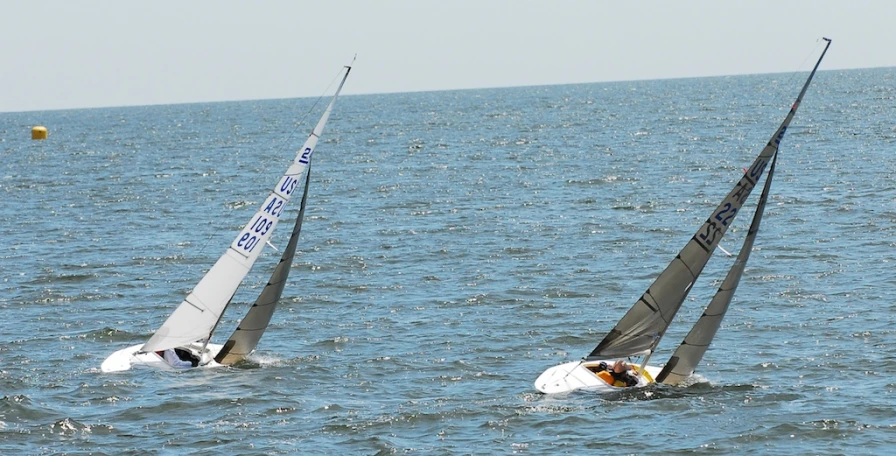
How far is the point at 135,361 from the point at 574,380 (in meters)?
10.8

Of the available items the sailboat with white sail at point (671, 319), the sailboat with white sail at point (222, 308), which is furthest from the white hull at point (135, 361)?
the sailboat with white sail at point (671, 319)

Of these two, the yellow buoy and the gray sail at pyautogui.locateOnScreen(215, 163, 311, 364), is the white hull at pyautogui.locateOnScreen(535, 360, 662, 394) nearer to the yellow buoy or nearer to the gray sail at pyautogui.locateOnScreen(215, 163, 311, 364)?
the gray sail at pyautogui.locateOnScreen(215, 163, 311, 364)

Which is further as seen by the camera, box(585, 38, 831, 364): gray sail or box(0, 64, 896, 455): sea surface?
box(585, 38, 831, 364): gray sail

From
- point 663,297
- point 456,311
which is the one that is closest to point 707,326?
point 663,297

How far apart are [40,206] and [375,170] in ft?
82.8

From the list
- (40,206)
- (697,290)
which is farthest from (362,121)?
(697,290)

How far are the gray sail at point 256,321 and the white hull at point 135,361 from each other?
45cm

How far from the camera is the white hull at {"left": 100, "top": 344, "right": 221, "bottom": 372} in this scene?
93.2ft

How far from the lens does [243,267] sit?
1121 inches

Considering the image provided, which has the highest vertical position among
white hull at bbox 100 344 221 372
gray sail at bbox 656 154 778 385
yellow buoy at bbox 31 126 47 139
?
yellow buoy at bbox 31 126 47 139

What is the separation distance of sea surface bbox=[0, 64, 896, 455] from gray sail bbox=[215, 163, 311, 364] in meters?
0.49

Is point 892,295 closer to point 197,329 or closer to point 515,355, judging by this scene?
point 515,355

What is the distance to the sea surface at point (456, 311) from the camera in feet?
77.6

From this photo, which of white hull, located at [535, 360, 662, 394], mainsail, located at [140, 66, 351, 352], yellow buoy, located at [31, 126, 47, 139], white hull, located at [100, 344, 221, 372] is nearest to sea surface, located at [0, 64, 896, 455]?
white hull, located at [535, 360, 662, 394]
